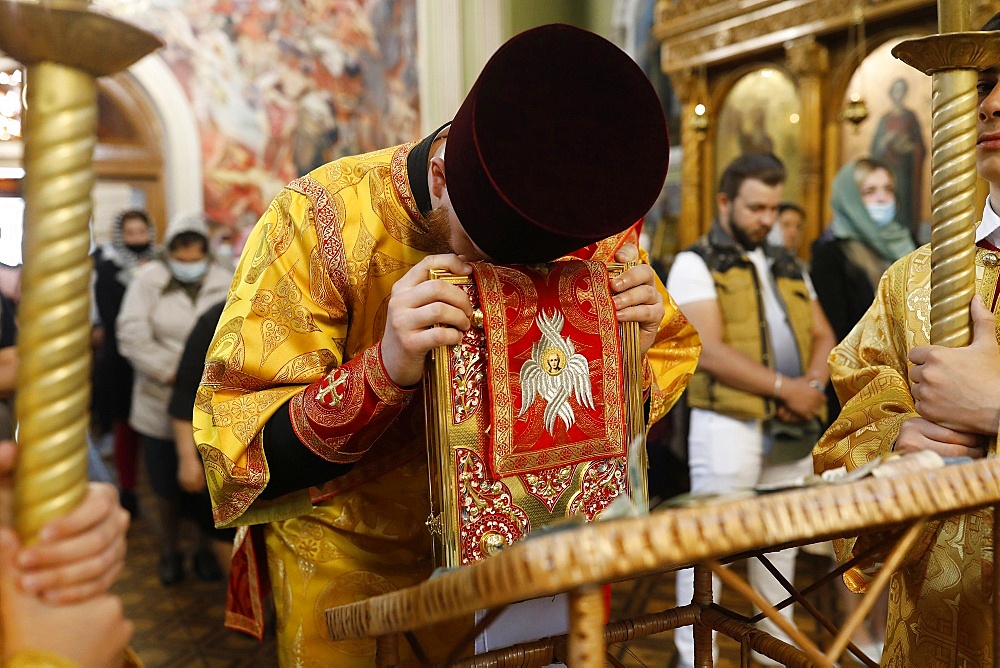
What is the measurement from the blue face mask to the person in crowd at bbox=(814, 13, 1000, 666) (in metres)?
2.83

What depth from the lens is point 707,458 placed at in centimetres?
307

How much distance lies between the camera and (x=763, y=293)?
3.09 metres

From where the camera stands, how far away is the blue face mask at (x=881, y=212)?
4109mm

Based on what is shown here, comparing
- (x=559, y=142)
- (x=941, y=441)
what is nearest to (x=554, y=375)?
(x=559, y=142)

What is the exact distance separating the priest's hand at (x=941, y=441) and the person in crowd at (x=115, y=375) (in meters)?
4.19

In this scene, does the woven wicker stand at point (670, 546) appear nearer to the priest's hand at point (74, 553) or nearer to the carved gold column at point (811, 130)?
the priest's hand at point (74, 553)

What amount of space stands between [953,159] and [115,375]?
171 inches

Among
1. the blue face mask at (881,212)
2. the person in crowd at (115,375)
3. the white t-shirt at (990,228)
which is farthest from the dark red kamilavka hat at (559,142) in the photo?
the person in crowd at (115,375)

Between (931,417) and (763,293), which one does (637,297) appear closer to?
(931,417)

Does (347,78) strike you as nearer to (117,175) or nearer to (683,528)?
(117,175)

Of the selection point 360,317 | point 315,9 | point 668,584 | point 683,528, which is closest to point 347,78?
point 315,9

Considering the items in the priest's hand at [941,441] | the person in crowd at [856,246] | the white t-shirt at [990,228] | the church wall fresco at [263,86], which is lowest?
the priest's hand at [941,441]

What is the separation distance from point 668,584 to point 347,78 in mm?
9841

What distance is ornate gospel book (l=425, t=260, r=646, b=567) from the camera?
3.38 feet
